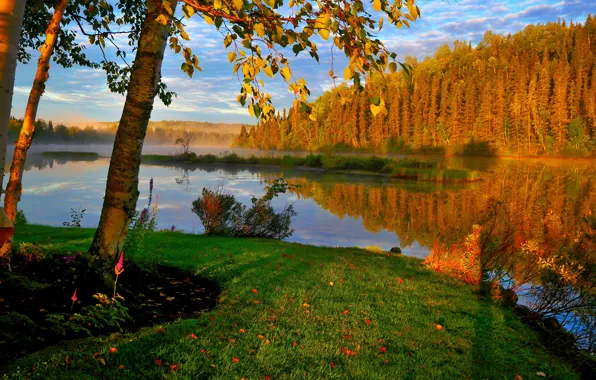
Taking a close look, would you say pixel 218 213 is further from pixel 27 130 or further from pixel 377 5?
pixel 377 5

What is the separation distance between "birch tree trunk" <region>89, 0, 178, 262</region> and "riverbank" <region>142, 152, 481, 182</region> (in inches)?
1396

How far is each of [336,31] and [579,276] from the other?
6.43m

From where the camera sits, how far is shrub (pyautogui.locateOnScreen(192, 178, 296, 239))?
13.2 m

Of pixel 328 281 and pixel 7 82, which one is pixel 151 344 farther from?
pixel 328 281

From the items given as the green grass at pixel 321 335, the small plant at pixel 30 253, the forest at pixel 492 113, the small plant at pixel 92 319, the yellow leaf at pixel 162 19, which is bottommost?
the green grass at pixel 321 335

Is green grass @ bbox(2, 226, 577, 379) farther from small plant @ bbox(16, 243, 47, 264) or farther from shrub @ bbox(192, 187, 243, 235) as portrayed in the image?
shrub @ bbox(192, 187, 243, 235)

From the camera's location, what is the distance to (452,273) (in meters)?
8.56

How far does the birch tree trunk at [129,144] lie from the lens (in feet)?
17.6

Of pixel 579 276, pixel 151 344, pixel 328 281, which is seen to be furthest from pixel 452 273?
pixel 151 344

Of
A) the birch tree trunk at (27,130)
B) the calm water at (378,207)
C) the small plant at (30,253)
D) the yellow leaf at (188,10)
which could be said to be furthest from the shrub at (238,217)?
the yellow leaf at (188,10)

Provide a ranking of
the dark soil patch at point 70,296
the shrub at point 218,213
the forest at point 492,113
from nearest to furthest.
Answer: the dark soil patch at point 70,296 → the shrub at point 218,213 → the forest at point 492,113

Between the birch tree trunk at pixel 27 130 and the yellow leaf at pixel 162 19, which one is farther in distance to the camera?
the birch tree trunk at pixel 27 130

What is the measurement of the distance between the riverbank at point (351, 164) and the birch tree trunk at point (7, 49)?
38.0 m

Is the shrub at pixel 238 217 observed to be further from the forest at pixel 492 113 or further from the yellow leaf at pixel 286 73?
the forest at pixel 492 113
